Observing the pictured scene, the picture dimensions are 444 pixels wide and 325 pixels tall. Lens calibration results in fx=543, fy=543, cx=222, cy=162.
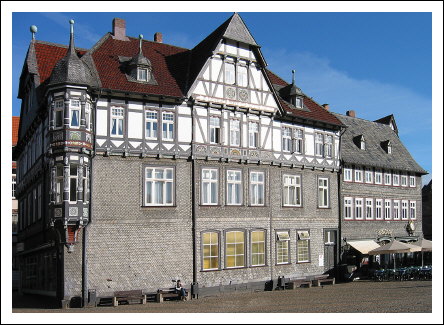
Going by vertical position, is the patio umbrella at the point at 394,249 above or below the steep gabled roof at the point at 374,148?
below

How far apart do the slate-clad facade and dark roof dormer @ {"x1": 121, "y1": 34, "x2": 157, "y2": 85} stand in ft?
0.24

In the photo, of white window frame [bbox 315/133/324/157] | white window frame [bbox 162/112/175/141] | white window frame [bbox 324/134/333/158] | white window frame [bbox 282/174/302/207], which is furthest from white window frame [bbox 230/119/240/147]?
white window frame [bbox 324/134/333/158]

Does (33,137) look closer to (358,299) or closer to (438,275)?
(358,299)

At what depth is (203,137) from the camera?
1102 inches

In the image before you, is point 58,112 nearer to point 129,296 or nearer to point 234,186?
point 129,296

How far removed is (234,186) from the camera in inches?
1145

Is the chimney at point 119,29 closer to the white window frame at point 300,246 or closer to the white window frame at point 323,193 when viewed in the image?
the white window frame at point 323,193

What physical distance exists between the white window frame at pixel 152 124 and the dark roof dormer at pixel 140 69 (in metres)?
1.73

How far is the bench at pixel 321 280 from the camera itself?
31562mm

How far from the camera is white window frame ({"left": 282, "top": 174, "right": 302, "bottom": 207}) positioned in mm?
31344

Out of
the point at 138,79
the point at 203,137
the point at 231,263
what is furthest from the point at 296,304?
the point at 138,79

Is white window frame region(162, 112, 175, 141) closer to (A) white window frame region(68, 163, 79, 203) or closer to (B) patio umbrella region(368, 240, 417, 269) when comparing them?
(A) white window frame region(68, 163, 79, 203)

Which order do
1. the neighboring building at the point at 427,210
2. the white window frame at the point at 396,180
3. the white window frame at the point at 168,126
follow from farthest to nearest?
the neighboring building at the point at 427,210
the white window frame at the point at 396,180
the white window frame at the point at 168,126

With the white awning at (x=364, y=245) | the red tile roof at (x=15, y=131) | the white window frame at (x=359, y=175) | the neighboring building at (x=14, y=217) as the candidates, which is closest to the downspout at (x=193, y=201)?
the white awning at (x=364, y=245)
